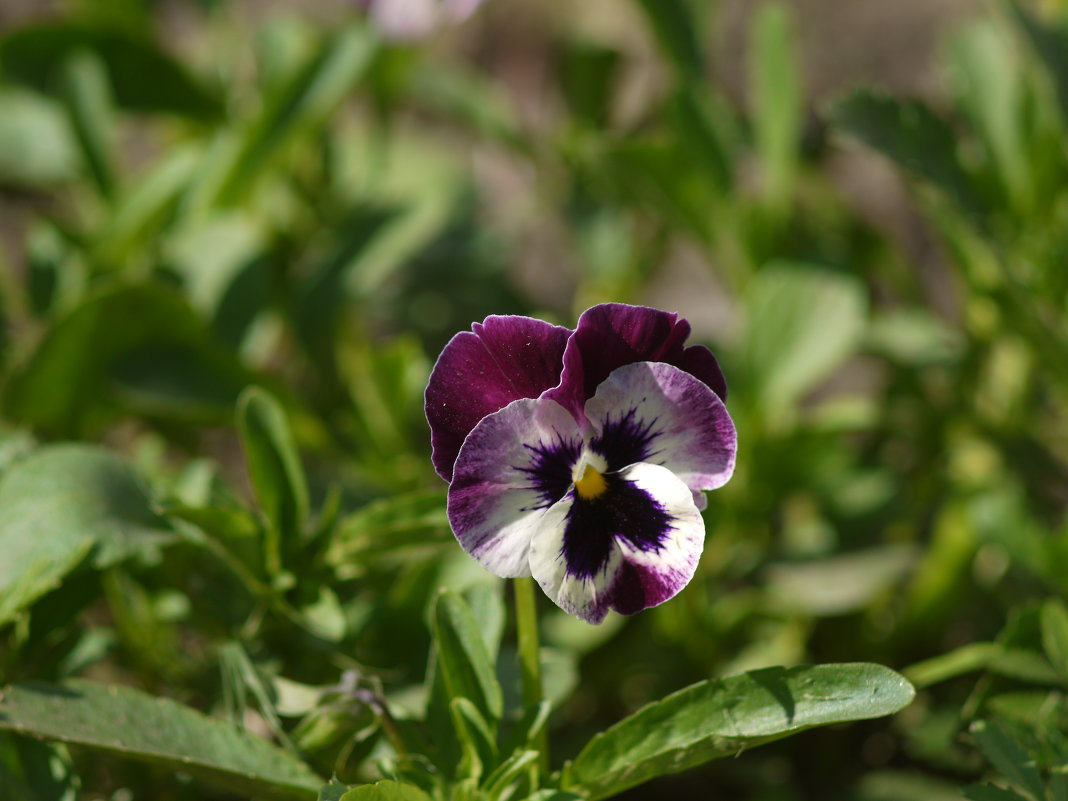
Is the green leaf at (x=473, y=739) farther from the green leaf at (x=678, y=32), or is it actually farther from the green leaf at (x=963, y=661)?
the green leaf at (x=678, y=32)

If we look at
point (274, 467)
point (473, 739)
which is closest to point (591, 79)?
point (274, 467)

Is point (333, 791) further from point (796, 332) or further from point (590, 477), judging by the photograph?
point (796, 332)

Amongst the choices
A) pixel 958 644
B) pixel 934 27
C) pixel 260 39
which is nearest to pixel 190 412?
pixel 260 39

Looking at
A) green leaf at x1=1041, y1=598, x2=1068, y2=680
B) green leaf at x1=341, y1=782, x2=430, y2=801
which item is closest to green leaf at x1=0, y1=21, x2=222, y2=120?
green leaf at x1=341, y1=782, x2=430, y2=801

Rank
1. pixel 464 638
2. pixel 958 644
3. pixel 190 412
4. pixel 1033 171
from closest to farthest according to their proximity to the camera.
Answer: pixel 464 638 < pixel 190 412 < pixel 1033 171 < pixel 958 644

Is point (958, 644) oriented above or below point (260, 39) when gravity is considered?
below

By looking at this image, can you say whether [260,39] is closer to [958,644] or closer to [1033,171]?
[1033,171]

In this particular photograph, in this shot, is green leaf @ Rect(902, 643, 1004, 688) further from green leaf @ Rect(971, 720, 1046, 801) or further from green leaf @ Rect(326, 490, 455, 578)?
green leaf @ Rect(326, 490, 455, 578)
